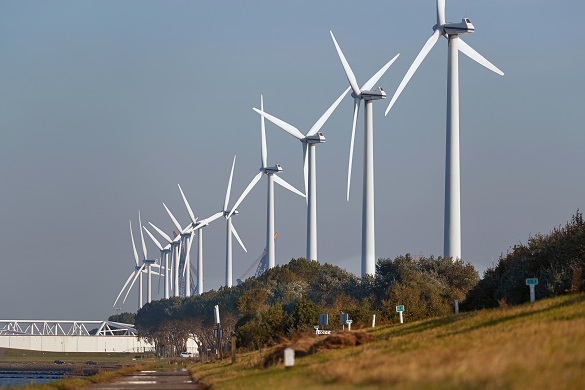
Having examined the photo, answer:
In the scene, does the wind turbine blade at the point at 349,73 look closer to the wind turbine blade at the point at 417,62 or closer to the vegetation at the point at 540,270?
the wind turbine blade at the point at 417,62

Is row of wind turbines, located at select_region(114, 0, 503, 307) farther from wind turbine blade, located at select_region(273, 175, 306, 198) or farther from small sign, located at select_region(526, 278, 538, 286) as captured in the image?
small sign, located at select_region(526, 278, 538, 286)

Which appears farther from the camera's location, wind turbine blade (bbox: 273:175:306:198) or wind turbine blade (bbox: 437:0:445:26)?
wind turbine blade (bbox: 273:175:306:198)

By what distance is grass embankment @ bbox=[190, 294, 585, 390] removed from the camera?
21.9 meters

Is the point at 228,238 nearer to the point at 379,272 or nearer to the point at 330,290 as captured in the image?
the point at 330,290

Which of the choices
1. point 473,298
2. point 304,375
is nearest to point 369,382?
point 304,375

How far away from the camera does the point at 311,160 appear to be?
13825 cm

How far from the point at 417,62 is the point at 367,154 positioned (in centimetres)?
1759

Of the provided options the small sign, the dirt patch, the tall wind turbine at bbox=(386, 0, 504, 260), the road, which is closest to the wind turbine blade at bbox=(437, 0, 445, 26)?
the tall wind turbine at bbox=(386, 0, 504, 260)

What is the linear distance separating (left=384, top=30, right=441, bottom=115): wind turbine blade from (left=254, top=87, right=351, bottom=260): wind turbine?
99.9ft

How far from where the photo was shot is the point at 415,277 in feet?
335

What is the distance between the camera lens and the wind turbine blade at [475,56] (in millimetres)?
99062

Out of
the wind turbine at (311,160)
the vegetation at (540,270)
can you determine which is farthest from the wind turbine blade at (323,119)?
the vegetation at (540,270)

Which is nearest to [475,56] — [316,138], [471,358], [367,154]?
[367,154]

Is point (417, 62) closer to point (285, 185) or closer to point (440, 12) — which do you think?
point (440, 12)
